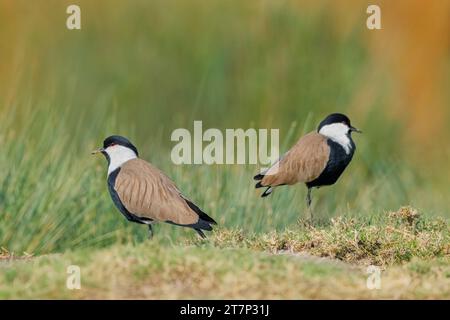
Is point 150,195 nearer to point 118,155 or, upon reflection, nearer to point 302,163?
point 118,155

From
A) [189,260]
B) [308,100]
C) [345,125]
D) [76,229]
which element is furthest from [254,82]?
[189,260]

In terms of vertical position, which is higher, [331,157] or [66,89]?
[66,89]

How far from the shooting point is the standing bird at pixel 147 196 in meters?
7.72

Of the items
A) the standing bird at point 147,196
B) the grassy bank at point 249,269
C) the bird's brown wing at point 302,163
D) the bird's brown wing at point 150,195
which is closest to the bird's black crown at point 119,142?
the standing bird at point 147,196

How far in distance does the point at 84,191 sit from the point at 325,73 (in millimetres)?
3907

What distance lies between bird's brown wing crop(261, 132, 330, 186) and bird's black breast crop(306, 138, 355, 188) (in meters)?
0.04

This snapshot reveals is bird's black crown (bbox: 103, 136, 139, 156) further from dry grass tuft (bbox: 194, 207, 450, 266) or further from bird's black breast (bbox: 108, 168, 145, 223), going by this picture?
dry grass tuft (bbox: 194, 207, 450, 266)

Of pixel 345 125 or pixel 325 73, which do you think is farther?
pixel 325 73

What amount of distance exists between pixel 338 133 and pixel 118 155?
6.81 feet

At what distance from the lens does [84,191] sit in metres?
8.89

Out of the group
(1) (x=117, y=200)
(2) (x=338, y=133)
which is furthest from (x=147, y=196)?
(2) (x=338, y=133)

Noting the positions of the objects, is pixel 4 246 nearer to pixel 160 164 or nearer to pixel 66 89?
pixel 160 164

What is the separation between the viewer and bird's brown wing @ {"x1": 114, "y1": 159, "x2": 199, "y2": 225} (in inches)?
304

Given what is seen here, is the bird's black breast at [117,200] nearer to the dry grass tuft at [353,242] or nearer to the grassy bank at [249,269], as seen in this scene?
the grassy bank at [249,269]
